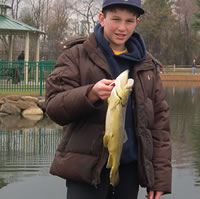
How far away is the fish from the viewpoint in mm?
2564

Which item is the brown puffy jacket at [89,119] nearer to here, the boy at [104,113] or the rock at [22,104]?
the boy at [104,113]

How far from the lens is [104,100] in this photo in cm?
277

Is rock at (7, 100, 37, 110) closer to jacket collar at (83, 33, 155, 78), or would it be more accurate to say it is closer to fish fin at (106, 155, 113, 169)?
jacket collar at (83, 33, 155, 78)

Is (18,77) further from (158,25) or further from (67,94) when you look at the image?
(158,25)

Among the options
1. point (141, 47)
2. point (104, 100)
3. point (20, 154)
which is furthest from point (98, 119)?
point (20, 154)

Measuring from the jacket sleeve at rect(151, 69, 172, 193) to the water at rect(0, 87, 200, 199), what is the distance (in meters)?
3.09

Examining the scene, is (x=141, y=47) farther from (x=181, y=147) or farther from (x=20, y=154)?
(x=181, y=147)

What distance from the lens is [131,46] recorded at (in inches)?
124

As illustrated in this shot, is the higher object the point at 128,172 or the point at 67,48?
the point at 67,48

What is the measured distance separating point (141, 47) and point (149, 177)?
85 cm

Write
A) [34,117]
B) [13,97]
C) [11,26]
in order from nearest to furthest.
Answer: [34,117] < [13,97] < [11,26]


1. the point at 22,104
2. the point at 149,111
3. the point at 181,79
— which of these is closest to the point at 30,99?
the point at 22,104

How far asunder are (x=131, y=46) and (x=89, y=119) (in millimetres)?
596

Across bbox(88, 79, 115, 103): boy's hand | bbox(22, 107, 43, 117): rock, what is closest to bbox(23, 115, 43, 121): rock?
bbox(22, 107, 43, 117): rock
